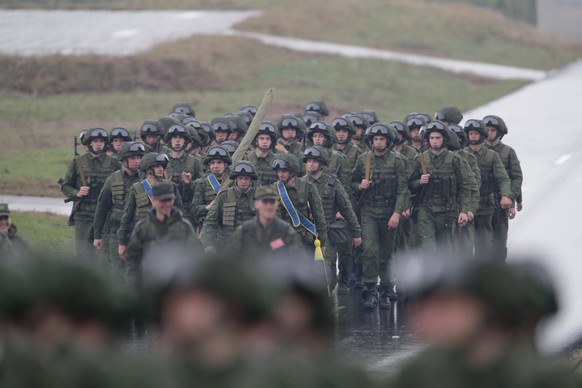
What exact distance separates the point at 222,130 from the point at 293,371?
47.3 feet

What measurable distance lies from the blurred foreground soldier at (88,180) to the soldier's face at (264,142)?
1643mm

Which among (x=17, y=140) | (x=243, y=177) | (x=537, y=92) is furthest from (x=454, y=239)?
(x=537, y=92)

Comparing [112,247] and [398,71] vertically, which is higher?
[398,71]

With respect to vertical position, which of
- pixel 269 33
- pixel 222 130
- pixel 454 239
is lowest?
pixel 454 239

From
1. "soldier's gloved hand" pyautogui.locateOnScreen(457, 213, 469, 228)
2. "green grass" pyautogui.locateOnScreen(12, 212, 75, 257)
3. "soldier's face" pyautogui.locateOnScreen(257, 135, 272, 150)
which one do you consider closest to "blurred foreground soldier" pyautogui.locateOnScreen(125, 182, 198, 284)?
"soldier's face" pyautogui.locateOnScreen(257, 135, 272, 150)

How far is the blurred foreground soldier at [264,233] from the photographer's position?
44.1ft

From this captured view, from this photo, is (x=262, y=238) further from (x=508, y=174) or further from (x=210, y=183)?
(x=508, y=174)

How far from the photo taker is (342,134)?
18844mm

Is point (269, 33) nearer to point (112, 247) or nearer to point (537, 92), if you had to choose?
point (537, 92)

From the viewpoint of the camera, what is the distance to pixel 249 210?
15.7m

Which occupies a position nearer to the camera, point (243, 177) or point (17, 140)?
point (243, 177)

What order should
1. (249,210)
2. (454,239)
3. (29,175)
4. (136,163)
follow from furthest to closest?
1. (29,175)
2. (454,239)
3. (136,163)
4. (249,210)

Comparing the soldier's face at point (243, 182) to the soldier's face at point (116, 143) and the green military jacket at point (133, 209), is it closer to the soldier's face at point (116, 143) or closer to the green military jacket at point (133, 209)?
the green military jacket at point (133, 209)

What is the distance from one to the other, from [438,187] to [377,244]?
955 millimetres
